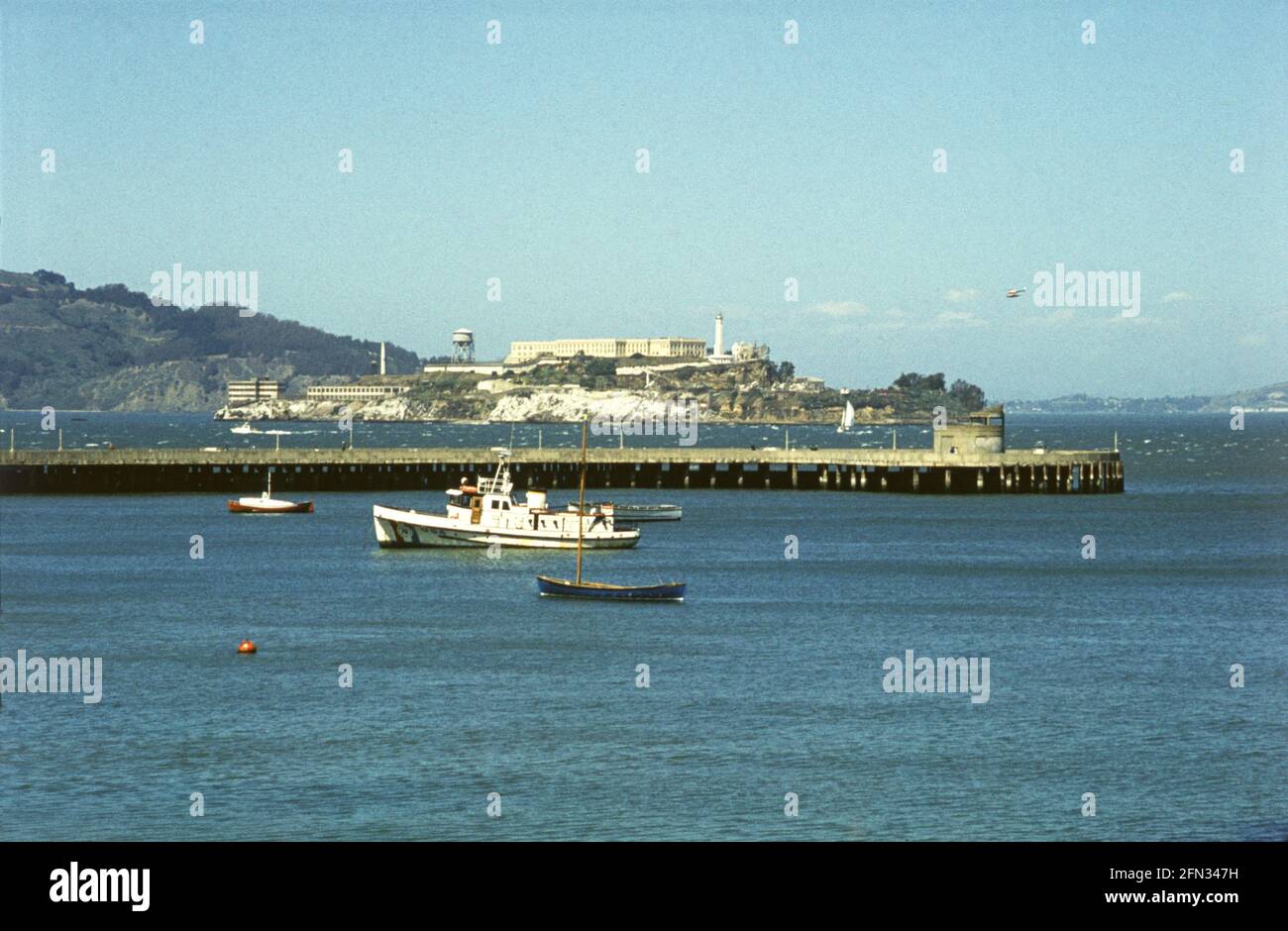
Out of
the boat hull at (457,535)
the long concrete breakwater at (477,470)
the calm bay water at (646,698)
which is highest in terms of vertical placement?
the long concrete breakwater at (477,470)

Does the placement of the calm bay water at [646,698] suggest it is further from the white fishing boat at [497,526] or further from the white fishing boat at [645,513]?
the white fishing boat at [645,513]

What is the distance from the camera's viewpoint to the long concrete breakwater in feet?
454

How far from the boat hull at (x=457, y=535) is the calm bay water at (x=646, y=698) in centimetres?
156

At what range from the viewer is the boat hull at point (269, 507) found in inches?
4823

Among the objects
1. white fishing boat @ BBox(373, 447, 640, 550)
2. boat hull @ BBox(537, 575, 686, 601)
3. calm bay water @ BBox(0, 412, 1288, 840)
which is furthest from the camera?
white fishing boat @ BBox(373, 447, 640, 550)

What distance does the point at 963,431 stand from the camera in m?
145

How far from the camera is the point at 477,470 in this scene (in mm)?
145000

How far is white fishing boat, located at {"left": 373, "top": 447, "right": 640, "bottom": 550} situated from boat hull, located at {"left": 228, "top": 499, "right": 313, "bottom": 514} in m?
28.5

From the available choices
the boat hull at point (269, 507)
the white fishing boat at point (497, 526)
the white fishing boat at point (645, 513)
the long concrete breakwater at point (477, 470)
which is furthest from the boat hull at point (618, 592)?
the long concrete breakwater at point (477, 470)

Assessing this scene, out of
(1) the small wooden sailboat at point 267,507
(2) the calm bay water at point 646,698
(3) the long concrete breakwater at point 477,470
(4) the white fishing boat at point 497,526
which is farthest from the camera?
(3) the long concrete breakwater at point 477,470

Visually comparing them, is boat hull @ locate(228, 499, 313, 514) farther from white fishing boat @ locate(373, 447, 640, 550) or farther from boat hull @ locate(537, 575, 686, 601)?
boat hull @ locate(537, 575, 686, 601)

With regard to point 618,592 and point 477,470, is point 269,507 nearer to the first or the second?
point 477,470

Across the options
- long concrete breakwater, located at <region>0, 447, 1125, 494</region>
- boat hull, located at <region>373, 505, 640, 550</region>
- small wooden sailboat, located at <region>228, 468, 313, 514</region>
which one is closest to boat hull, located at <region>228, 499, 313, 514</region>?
small wooden sailboat, located at <region>228, 468, 313, 514</region>

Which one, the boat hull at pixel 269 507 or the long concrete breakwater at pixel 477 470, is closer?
the boat hull at pixel 269 507
